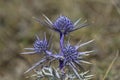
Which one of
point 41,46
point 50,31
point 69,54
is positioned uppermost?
point 50,31

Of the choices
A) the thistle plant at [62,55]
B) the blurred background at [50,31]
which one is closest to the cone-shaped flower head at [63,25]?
the thistle plant at [62,55]

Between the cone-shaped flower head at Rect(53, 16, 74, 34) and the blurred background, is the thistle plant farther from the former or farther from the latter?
the blurred background

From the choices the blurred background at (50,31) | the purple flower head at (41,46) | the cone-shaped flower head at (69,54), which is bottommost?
the cone-shaped flower head at (69,54)

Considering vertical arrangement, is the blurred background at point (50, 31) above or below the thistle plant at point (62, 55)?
above

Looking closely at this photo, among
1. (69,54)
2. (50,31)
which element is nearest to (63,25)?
(69,54)

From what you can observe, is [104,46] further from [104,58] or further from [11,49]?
[11,49]

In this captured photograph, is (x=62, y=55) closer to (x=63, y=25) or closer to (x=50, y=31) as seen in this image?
(x=63, y=25)

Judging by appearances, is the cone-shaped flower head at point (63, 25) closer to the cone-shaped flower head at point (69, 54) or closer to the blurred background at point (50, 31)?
the cone-shaped flower head at point (69, 54)

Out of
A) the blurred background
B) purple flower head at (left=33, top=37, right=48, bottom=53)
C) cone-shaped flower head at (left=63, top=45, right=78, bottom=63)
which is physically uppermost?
the blurred background

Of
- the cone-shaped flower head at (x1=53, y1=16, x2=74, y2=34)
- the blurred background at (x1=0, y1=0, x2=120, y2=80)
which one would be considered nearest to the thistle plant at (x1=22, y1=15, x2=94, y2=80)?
the cone-shaped flower head at (x1=53, y1=16, x2=74, y2=34)
